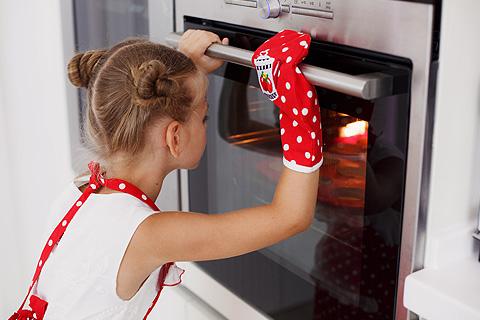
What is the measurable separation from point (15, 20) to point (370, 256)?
4.04ft

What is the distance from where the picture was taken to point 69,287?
1074 millimetres

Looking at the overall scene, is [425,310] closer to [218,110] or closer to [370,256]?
[370,256]

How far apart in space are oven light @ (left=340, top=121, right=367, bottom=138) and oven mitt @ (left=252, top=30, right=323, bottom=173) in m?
0.03

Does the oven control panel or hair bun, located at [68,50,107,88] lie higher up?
the oven control panel

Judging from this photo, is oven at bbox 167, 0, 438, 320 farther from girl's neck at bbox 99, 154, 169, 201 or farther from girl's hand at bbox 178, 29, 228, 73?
girl's neck at bbox 99, 154, 169, 201

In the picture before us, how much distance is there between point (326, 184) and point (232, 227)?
14cm

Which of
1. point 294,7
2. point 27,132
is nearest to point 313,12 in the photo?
point 294,7

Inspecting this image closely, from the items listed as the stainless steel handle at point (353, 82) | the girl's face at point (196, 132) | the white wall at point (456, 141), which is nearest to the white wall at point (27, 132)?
the girl's face at point (196, 132)

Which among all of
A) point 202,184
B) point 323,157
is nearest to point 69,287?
point 202,184

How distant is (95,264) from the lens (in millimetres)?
1046

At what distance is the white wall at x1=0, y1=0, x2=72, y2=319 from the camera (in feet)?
5.58

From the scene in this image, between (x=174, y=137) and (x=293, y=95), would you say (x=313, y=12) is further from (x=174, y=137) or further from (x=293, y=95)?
(x=174, y=137)

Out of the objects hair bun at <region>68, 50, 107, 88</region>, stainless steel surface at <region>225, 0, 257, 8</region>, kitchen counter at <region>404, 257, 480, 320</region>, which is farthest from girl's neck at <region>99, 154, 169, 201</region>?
kitchen counter at <region>404, 257, 480, 320</region>

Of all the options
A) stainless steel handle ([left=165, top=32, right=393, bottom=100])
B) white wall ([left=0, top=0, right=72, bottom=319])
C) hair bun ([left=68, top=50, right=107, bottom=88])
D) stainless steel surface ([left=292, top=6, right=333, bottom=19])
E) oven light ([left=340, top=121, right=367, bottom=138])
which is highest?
stainless steel surface ([left=292, top=6, right=333, bottom=19])
